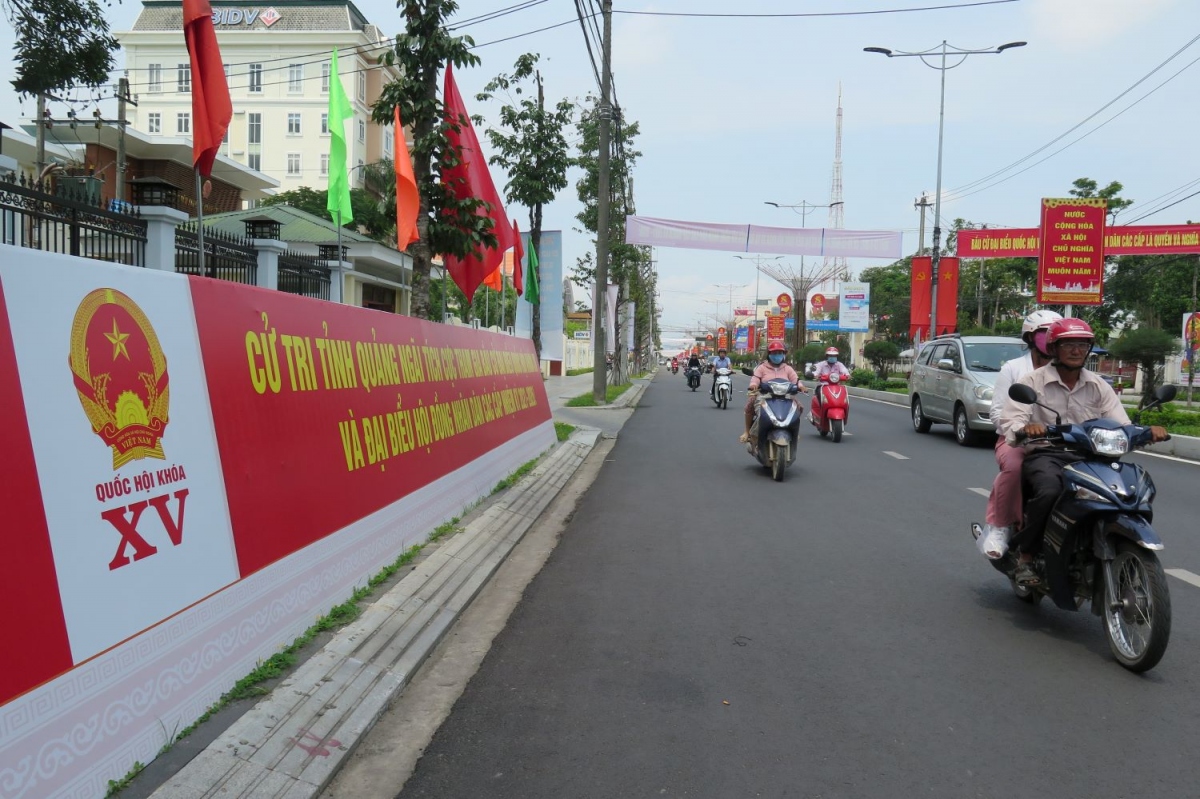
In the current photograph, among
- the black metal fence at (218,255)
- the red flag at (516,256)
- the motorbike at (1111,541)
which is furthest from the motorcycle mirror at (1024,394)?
the red flag at (516,256)

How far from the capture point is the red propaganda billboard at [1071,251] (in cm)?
2344

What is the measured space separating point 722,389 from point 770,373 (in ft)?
43.0

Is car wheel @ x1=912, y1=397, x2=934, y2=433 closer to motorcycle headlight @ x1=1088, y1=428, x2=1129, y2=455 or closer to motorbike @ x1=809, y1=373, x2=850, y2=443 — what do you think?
motorbike @ x1=809, y1=373, x2=850, y2=443

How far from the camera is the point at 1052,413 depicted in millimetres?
5059

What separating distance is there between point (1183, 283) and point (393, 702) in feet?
165

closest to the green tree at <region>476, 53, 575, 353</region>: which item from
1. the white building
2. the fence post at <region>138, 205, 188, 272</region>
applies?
the fence post at <region>138, 205, 188, 272</region>

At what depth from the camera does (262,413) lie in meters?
4.24

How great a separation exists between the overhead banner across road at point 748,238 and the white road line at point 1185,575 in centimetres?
2089

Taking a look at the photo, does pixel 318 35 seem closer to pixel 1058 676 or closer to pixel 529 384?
pixel 529 384

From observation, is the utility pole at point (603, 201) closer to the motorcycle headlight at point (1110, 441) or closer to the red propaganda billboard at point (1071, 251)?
the red propaganda billboard at point (1071, 251)

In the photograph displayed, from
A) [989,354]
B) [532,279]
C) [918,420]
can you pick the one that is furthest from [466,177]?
[532,279]

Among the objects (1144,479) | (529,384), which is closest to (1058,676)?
(1144,479)

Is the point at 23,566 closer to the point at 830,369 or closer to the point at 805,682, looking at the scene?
the point at 805,682

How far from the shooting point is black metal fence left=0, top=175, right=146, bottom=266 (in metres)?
8.19
